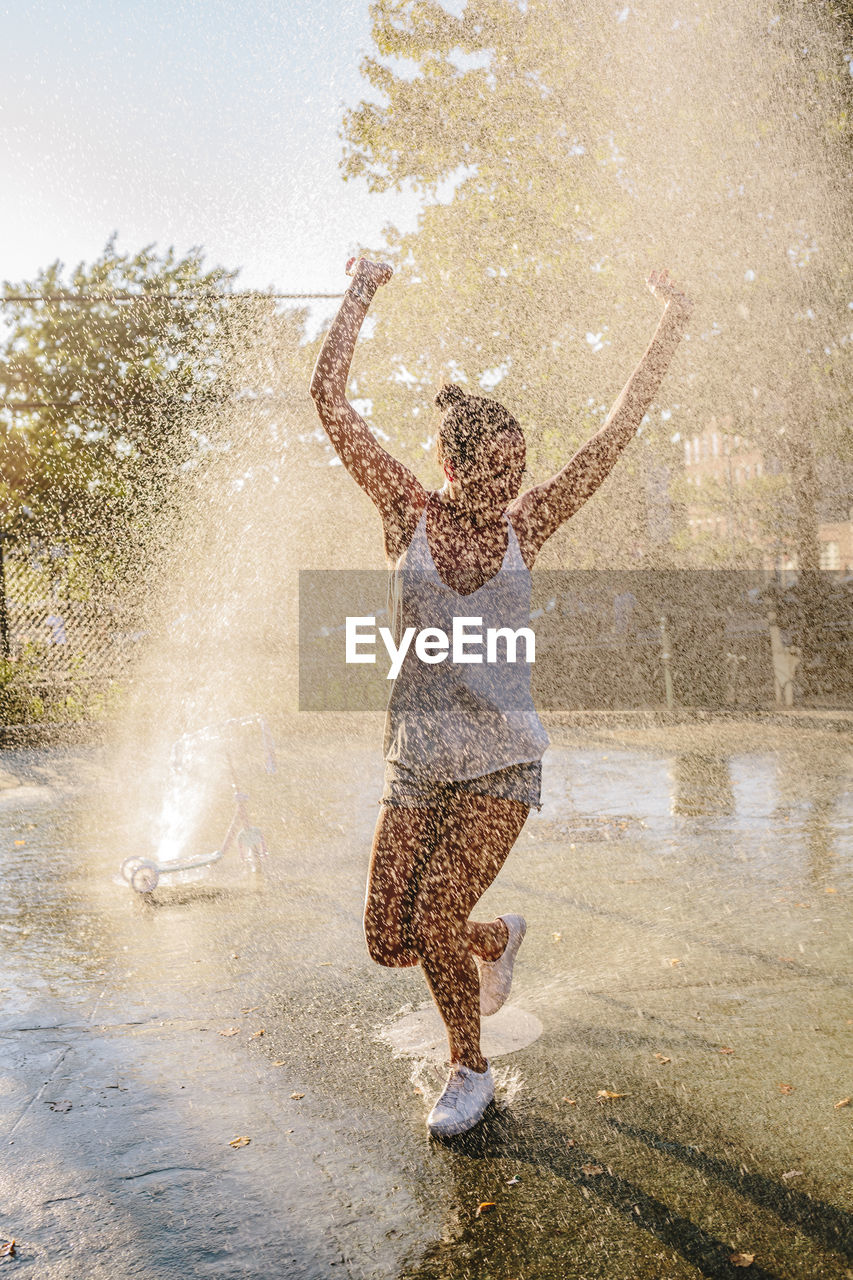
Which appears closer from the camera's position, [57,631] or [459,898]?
[459,898]

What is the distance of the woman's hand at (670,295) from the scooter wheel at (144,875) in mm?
3838

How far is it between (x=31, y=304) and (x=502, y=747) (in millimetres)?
16749

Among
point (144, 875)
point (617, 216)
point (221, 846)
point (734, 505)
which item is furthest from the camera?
point (734, 505)

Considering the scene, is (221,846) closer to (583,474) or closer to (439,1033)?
(439,1033)

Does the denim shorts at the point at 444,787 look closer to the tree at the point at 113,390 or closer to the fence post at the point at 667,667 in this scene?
the fence post at the point at 667,667

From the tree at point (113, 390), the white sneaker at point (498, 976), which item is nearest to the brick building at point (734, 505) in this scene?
the tree at point (113, 390)

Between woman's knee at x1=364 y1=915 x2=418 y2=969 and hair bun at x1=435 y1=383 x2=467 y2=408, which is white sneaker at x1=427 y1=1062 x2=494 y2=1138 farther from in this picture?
hair bun at x1=435 y1=383 x2=467 y2=408

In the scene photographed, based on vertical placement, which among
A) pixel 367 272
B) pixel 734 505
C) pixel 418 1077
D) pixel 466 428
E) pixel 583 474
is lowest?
pixel 418 1077

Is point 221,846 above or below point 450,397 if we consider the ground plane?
below

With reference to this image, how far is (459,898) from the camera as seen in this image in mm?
2912

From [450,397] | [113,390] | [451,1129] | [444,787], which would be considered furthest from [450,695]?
[113,390]

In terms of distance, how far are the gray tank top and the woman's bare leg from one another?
0.12 m

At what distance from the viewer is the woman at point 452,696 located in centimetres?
283

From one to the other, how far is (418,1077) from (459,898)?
819mm
